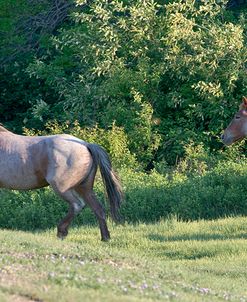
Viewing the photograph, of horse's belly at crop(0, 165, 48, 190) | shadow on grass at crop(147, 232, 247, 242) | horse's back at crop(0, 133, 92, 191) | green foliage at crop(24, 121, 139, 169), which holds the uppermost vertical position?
horse's back at crop(0, 133, 92, 191)

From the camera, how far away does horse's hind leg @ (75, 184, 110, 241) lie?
47.7 ft

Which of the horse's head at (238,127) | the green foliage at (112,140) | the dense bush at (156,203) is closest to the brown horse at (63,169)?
the dense bush at (156,203)

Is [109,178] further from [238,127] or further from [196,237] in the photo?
[238,127]

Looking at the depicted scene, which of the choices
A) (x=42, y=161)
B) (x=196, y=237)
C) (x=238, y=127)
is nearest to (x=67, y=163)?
(x=42, y=161)

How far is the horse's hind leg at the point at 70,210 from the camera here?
14.4 m

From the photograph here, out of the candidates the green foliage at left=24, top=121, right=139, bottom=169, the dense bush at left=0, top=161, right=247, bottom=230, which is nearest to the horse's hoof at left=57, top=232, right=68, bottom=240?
the dense bush at left=0, top=161, right=247, bottom=230

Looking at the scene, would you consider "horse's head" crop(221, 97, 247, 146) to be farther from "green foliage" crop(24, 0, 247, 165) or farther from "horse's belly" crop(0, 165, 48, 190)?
"green foliage" crop(24, 0, 247, 165)

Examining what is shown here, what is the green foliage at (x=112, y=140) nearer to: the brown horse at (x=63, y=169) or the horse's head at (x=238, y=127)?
the horse's head at (x=238, y=127)

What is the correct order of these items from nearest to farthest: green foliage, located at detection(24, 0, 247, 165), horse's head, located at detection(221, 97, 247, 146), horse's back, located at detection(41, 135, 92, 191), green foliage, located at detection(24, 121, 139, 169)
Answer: horse's back, located at detection(41, 135, 92, 191)
horse's head, located at detection(221, 97, 247, 146)
green foliage, located at detection(24, 121, 139, 169)
green foliage, located at detection(24, 0, 247, 165)

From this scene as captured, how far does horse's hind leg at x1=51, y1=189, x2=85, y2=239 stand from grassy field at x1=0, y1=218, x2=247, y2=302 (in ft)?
0.84

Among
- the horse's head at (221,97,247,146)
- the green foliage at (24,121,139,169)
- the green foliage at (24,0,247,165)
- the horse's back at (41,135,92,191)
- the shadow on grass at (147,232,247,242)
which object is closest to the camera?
the horse's back at (41,135,92,191)

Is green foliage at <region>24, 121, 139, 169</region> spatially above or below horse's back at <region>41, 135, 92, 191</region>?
below

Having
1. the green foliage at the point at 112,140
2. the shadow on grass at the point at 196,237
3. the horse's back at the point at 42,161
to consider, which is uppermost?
the horse's back at the point at 42,161

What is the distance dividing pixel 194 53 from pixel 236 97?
1483 millimetres
